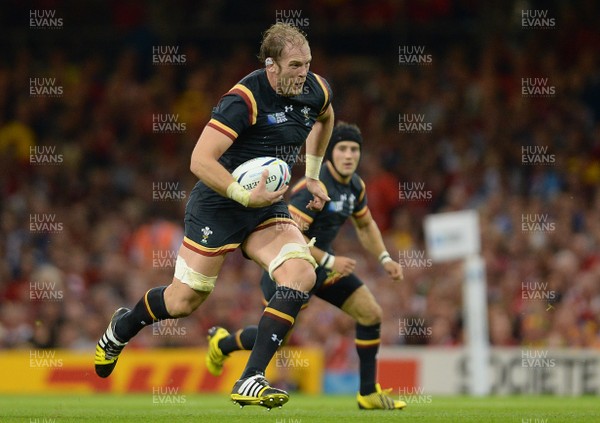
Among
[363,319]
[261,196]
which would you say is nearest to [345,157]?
[363,319]

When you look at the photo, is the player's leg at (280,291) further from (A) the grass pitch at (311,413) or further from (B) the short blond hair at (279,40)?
(B) the short blond hair at (279,40)

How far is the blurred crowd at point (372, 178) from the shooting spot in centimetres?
1764

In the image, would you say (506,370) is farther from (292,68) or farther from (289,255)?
(292,68)

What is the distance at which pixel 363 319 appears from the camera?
11055mm

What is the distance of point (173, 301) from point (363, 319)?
238 centimetres

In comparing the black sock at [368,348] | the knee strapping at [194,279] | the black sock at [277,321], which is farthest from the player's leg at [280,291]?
the black sock at [368,348]

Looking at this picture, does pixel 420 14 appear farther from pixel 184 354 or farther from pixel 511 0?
pixel 184 354

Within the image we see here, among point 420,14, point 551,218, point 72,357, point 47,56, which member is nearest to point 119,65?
point 47,56

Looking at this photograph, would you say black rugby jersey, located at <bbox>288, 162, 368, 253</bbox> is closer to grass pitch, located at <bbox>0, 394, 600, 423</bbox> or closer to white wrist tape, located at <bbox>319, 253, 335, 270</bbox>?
white wrist tape, located at <bbox>319, 253, 335, 270</bbox>

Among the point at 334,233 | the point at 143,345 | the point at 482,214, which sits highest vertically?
the point at 334,233

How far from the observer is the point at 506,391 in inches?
637

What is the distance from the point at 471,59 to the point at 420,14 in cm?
125

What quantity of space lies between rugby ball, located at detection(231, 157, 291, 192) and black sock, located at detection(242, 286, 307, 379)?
2.56 feet

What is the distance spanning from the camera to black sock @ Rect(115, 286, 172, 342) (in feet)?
31.0
